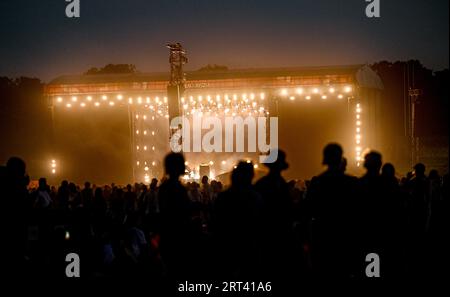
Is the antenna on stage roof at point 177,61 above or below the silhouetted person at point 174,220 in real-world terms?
above

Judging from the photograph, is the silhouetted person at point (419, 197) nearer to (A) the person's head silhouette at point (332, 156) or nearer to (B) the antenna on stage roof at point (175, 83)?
(A) the person's head silhouette at point (332, 156)

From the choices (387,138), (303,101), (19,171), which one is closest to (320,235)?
(19,171)

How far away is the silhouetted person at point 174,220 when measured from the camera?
4805 mm

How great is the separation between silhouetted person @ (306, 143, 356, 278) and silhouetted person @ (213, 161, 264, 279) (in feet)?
1.69

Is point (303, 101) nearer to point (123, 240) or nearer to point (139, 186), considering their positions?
point (139, 186)

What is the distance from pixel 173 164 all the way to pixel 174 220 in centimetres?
49

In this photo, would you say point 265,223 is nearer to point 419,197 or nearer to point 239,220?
point 239,220

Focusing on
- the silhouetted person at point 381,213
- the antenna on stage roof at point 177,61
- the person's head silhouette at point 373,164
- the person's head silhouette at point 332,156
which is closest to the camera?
the person's head silhouette at point 332,156

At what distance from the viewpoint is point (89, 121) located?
2103 cm

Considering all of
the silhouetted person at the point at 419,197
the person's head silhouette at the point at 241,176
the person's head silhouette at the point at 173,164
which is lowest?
the silhouetted person at the point at 419,197

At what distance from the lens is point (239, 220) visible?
15.8ft

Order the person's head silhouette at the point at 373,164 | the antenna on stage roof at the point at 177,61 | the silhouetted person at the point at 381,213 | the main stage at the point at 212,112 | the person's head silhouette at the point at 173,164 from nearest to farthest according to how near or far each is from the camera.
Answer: the person's head silhouette at the point at 173,164 → the silhouetted person at the point at 381,213 → the person's head silhouette at the point at 373,164 → the antenna on stage roof at the point at 177,61 → the main stage at the point at 212,112

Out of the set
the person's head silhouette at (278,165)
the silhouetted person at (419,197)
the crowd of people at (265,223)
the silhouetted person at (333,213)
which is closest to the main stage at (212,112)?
the silhouetted person at (419,197)
